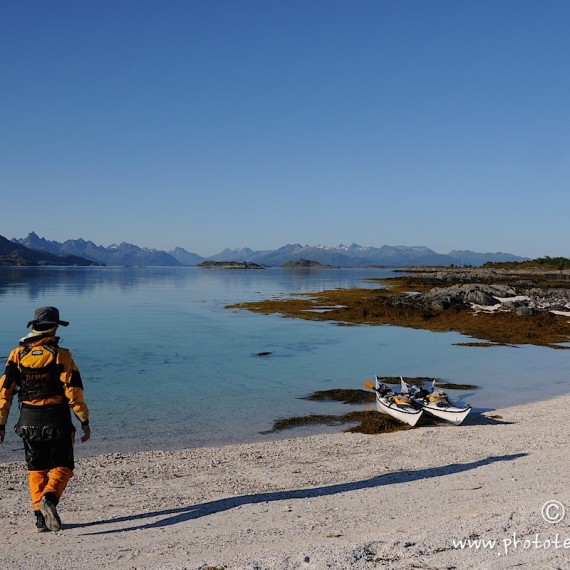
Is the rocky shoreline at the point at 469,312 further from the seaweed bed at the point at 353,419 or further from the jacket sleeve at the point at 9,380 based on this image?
the jacket sleeve at the point at 9,380

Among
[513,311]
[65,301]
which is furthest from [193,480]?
[65,301]

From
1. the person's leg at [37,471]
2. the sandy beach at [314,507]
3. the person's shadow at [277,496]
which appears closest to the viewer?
the sandy beach at [314,507]

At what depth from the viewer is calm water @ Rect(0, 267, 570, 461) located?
1588 centimetres

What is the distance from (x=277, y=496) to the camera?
9266 mm

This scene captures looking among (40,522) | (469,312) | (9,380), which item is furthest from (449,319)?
(9,380)

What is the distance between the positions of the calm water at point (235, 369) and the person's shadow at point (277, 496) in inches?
199

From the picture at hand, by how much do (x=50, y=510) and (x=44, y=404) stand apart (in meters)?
1.40

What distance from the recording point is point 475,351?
3078cm

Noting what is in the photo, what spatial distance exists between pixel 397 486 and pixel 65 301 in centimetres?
5826

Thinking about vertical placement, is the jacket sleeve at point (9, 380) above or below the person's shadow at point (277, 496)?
above

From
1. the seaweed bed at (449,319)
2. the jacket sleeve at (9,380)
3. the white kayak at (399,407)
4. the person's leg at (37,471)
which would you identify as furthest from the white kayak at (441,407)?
the seaweed bed at (449,319)

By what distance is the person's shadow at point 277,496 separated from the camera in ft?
26.5

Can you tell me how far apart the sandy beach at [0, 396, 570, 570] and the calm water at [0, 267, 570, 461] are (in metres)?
2.65

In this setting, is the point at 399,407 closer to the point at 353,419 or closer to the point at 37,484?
the point at 353,419
